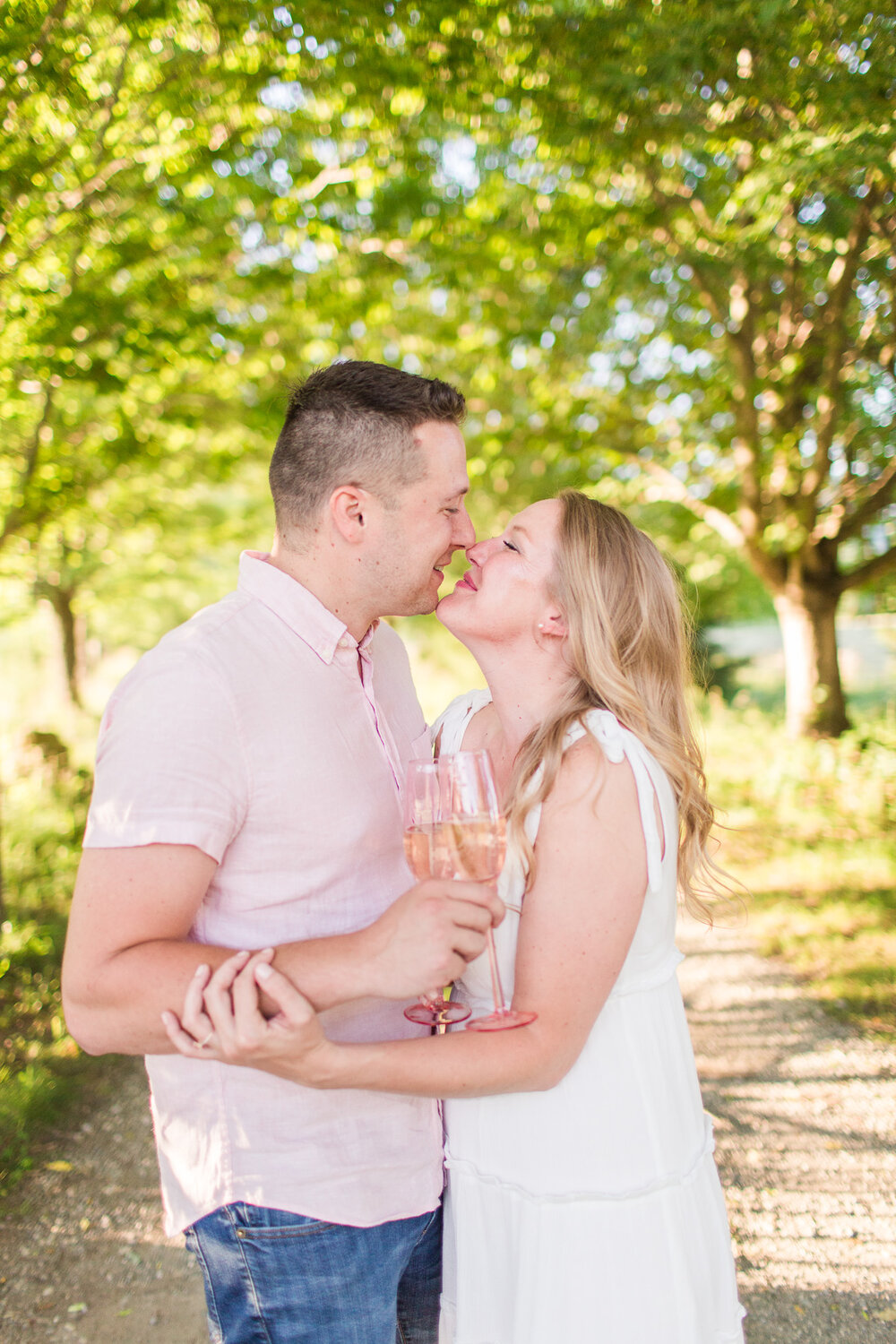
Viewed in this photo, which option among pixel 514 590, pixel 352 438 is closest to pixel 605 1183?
pixel 514 590

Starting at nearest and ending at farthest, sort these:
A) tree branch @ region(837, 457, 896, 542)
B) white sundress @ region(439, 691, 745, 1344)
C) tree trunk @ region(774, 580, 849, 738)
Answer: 1. white sundress @ region(439, 691, 745, 1344)
2. tree branch @ region(837, 457, 896, 542)
3. tree trunk @ region(774, 580, 849, 738)

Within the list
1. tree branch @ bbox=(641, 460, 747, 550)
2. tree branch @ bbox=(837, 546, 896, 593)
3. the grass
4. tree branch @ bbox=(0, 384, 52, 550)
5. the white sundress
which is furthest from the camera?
tree branch @ bbox=(641, 460, 747, 550)

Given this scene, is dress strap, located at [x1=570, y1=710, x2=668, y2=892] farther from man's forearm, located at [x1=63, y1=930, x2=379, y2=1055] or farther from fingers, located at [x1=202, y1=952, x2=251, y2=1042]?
fingers, located at [x1=202, y1=952, x2=251, y2=1042]

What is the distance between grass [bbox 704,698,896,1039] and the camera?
20.6ft

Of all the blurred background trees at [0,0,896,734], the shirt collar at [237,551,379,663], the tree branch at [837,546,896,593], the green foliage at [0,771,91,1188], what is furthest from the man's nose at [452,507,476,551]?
the tree branch at [837,546,896,593]

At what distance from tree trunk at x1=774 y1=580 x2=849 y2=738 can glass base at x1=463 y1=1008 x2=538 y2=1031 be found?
9553 mm

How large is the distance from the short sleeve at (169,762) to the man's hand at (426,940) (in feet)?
1.24

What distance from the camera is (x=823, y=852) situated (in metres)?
8.28

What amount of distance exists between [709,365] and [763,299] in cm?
123

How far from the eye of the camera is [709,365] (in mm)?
10875

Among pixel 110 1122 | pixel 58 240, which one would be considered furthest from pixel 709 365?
pixel 110 1122

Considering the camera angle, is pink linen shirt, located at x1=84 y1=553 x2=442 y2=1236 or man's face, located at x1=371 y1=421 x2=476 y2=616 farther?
man's face, located at x1=371 y1=421 x2=476 y2=616

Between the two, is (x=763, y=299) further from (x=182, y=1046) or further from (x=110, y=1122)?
(x=182, y=1046)

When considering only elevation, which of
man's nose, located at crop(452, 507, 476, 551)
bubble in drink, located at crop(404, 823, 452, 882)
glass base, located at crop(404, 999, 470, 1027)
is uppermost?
man's nose, located at crop(452, 507, 476, 551)
